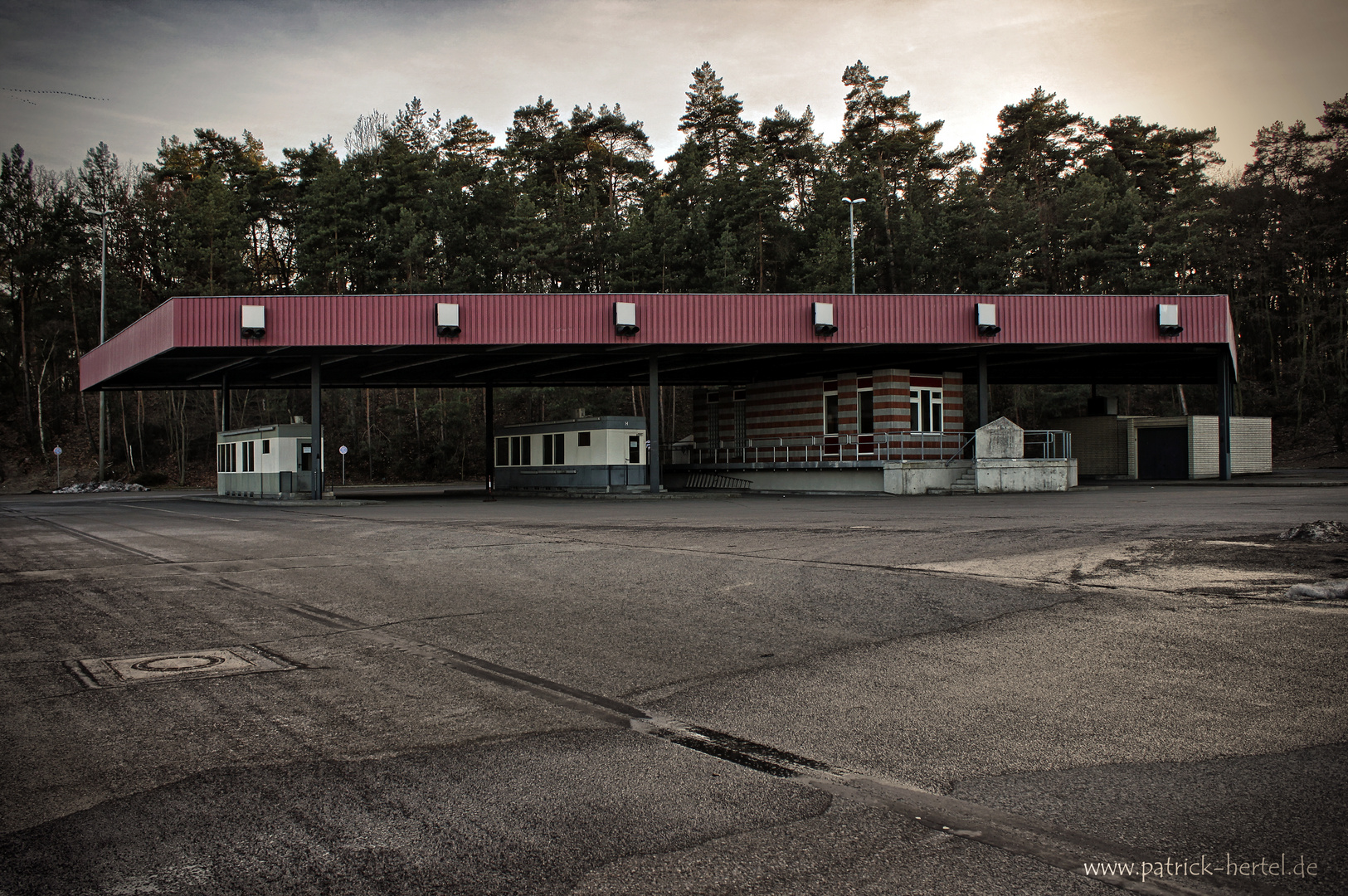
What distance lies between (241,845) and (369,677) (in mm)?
Result: 2697

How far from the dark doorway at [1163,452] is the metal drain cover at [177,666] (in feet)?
119

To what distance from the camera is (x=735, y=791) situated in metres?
4.08

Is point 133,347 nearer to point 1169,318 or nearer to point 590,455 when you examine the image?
point 590,455

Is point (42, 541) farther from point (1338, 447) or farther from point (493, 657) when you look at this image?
point (1338, 447)

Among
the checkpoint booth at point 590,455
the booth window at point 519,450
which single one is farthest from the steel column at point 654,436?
the booth window at point 519,450

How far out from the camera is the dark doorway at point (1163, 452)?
35625 millimetres

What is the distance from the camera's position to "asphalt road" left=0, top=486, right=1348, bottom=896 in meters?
3.45

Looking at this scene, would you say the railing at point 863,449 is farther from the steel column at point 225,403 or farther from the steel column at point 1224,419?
the steel column at point 225,403

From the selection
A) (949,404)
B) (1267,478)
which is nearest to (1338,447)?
(1267,478)

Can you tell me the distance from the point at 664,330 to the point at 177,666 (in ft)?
79.6

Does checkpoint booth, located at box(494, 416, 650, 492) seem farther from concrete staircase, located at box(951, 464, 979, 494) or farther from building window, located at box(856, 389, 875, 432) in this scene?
concrete staircase, located at box(951, 464, 979, 494)

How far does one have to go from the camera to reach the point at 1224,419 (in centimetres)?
3334

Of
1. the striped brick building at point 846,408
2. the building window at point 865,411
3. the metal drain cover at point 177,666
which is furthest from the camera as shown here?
the building window at point 865,411

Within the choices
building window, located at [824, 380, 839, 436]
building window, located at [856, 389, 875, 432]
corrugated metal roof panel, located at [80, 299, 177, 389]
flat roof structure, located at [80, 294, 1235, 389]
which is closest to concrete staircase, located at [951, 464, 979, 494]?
building window, located at [856, 389, 875, 432]
